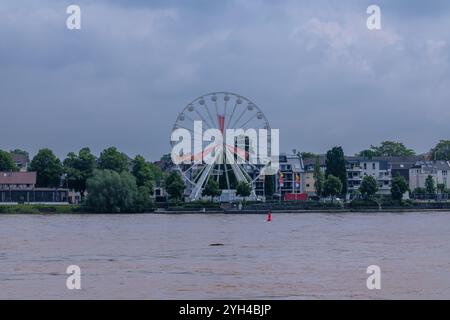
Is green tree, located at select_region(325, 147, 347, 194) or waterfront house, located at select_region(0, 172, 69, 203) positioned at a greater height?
green tree, located at select_region(325, 147, 347, 194)

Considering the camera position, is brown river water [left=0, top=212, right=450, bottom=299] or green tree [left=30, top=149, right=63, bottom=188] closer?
brown river water [left=0, top=212, right=450, bottom=299]

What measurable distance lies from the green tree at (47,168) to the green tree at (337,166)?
39251 mm

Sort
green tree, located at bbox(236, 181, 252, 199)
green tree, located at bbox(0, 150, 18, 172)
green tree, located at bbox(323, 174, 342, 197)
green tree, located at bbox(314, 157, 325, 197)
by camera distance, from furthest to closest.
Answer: green tree, located at bbox(0, 150, 18, 172)
green tree, located at bbox(314, 157, 325, 197)
green tree, located at bbox(323, 174, 342, 197)
green tree, located at bbox(236, 181, 252, 199)

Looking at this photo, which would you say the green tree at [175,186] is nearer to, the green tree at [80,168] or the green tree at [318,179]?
the green tree at [80,168]

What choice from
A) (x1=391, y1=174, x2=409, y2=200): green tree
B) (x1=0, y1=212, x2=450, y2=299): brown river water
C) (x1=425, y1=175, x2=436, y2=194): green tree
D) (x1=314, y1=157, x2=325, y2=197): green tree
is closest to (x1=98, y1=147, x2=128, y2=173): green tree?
(x1=314, y1=157, x2=325, y2=197): green tree

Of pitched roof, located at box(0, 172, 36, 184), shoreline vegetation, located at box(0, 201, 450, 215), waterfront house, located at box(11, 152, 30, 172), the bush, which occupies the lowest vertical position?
shoreline vegetation, located at box(0, 201, 450, 215)

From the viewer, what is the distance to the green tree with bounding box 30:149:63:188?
141 meters

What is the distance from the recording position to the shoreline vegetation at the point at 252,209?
375ft

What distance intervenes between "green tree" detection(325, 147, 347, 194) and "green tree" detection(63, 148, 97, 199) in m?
34.2

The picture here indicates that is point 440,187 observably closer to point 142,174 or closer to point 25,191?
point 142,174

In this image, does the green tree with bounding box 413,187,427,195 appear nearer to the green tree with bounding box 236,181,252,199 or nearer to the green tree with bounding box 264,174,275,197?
the green tree with bounding box 264,174,275,197

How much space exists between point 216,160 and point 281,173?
107 ft

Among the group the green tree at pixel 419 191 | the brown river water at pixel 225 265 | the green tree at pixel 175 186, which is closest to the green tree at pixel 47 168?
the green tree at pixel 175 186
